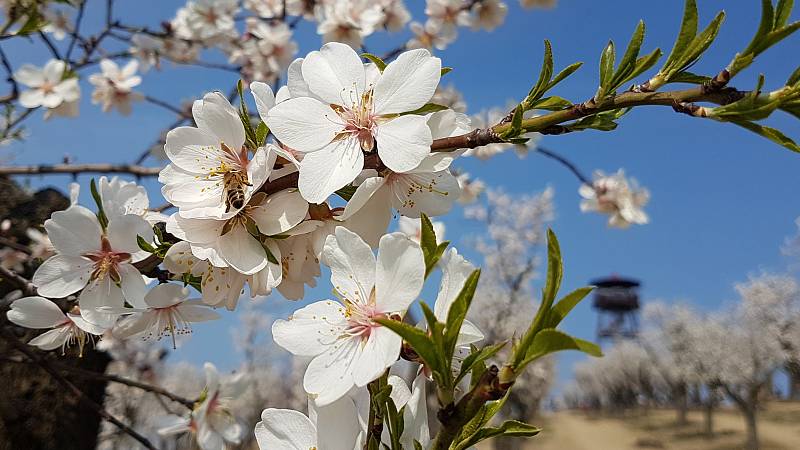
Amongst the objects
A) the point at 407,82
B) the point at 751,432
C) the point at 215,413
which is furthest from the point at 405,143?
the point at 751,432

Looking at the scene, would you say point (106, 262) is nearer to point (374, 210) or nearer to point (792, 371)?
point (374, 210)

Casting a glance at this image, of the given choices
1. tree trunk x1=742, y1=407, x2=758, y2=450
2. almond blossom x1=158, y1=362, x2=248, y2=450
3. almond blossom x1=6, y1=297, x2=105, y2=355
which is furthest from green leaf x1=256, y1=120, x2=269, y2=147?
tree trunk x1=742, y1=407, x2=758, y2=450

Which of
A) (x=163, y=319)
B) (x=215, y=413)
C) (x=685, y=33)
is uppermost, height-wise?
(x=685, y=33)

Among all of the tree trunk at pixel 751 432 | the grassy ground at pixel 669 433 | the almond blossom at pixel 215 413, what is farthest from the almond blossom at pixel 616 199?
the grassy ground at pixel 669 433

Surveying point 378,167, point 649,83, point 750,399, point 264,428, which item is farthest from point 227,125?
point 750,399

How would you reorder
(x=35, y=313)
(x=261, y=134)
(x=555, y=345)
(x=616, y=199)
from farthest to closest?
(x=616, y=199), (x=35, y=313), (x=261, y=134), (x=555, y=345)

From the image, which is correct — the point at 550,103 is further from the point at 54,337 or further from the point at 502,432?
the point at 54,337

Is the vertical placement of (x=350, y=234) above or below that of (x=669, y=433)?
below
